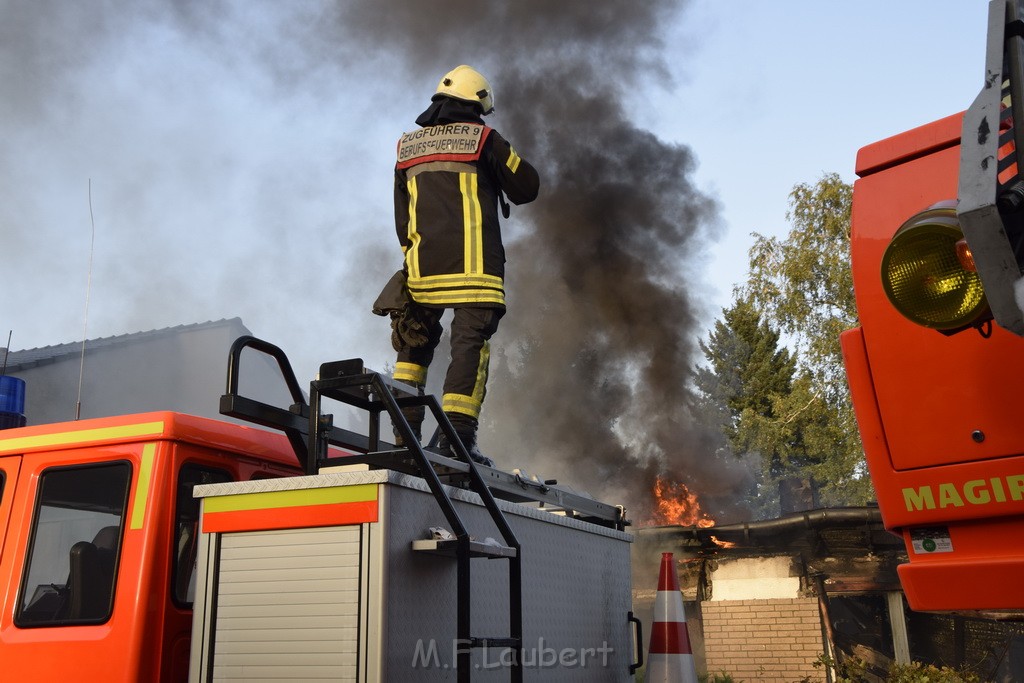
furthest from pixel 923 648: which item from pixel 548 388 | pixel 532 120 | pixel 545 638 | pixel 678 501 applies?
pixel 548 388

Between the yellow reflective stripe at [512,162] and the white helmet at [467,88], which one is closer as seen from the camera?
the yellow reflective stripe at [512,162]

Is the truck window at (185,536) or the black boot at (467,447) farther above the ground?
the black boot at (467,447)

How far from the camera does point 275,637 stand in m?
2.57

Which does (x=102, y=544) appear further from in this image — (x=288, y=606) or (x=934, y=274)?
(x=934, y=274)

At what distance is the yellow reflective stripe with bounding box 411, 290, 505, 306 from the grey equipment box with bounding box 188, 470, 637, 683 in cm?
123

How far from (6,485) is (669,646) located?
2.97 metres

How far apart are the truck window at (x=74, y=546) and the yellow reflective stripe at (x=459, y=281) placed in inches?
57.9

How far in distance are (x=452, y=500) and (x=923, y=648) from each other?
959 cm

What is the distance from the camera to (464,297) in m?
4.07

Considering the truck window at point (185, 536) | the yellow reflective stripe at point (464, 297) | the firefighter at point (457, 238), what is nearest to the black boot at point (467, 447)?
the firefighter at point (457, 238)

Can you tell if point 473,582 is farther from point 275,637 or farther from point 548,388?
point 548,388

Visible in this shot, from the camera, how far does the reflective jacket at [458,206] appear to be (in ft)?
13.4

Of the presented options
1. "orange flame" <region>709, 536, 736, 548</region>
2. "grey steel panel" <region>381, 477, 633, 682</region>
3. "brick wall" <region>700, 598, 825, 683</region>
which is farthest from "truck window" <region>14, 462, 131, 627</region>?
"orange flame" <region>709, 536, 736, 548</region>

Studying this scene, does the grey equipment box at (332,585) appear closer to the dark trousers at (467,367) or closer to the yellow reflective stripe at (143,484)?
the yellow reflective stripe at (143,484)
